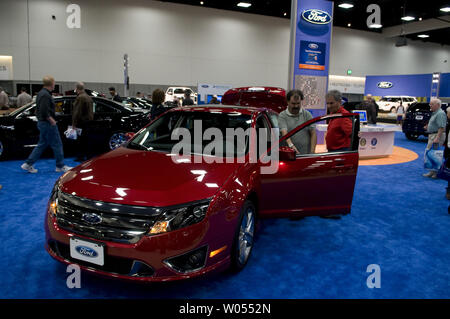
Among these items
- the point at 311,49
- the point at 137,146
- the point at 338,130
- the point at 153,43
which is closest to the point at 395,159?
the point at 311,49

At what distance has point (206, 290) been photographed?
8.35ft

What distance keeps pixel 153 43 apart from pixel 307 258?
1968 centimetres

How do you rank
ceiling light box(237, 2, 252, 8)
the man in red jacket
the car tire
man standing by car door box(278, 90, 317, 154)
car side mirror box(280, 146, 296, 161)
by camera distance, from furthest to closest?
ceiling light box(237, 2, 252, 8) < the car tire < man standing by car door box(278, 90, 317, 154) < the man in red jacket < car side mirror box(280, 146, 296, 161)

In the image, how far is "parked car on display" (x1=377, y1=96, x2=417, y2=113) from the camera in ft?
77.5

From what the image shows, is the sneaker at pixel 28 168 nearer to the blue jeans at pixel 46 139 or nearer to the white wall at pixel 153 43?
the blue jeans at pixel 46 139

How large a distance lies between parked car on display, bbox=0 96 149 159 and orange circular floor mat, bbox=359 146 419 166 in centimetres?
529

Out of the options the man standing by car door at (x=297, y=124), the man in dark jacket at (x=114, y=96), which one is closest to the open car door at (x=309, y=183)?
the man standing by car door at (x=297, y=124)

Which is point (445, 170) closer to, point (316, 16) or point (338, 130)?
point (338, 130)

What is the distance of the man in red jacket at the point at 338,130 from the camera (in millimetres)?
3967

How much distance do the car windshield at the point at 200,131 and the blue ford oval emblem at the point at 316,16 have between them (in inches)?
265

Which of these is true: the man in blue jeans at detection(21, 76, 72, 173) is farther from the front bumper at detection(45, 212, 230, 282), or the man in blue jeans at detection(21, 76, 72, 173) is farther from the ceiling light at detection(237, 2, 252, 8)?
the ceiling light at detection(237, 2, 252, 8)

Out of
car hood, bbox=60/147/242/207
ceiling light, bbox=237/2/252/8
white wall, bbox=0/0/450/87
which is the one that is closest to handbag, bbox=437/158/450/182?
car hood, bbox=60/147/242/207

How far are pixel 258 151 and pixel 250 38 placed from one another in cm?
2129
